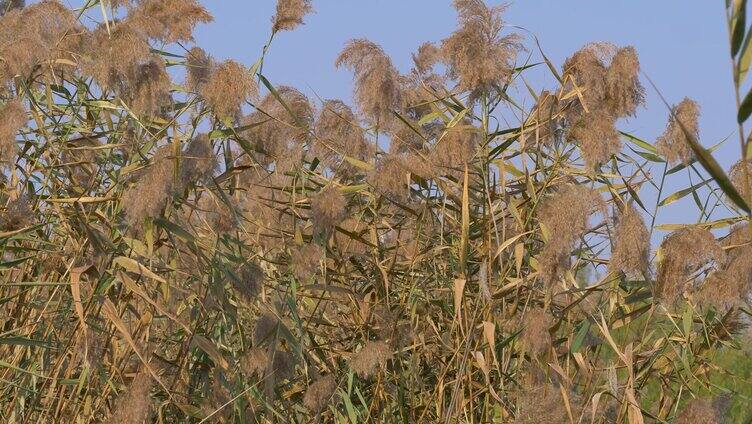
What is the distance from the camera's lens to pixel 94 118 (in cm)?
301

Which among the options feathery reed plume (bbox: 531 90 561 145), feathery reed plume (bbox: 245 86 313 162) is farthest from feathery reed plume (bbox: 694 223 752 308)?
feathery reed plume (bbox: 245 86 313 162)

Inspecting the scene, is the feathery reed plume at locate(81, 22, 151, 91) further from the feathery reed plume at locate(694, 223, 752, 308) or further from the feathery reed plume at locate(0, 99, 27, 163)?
the feathery reed plume at locate(694, 223, 752, 308)

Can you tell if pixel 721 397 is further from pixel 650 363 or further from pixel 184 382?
pixel 184 382

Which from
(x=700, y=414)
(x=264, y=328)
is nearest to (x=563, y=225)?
(x=700, y=414)

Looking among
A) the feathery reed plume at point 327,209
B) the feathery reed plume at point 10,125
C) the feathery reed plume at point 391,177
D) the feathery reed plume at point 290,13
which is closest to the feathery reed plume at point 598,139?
the feathery reed plume at point 391,177

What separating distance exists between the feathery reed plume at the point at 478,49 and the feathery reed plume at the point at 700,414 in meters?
1.05

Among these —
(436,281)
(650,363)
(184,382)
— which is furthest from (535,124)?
(184,382)

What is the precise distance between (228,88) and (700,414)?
122 centimetres

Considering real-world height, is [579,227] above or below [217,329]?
above

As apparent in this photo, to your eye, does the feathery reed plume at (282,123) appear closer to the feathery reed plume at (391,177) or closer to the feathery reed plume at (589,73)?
the feathery reed plume at (391,177)

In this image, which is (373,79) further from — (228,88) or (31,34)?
(31,34)

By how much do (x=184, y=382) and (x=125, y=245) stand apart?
44 cm

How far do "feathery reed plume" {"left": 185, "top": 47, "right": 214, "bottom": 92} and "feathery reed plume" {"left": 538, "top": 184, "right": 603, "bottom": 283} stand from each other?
90cm

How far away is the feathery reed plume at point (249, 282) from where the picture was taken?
7.72ft
